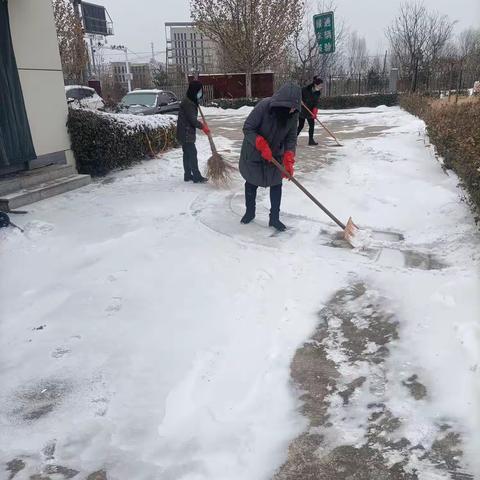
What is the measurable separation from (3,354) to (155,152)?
6.37m

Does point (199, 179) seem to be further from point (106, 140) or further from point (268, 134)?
point (268, 134)

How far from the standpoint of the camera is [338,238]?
4.77 m

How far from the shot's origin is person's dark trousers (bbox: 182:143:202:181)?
6.80 meters

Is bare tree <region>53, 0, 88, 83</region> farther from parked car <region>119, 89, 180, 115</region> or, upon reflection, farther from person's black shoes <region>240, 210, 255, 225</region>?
person's black shoes <region>240, 210, 255, 225</region>

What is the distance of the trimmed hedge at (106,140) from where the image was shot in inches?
279

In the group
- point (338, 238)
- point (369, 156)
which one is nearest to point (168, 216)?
point (338, 238)

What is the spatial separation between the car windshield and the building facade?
8434 millimetres

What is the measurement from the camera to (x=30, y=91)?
6309 millimetres

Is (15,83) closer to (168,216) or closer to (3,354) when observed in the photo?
(168,216)

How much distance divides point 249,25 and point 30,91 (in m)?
17.9

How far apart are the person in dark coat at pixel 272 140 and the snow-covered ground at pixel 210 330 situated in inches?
19.2

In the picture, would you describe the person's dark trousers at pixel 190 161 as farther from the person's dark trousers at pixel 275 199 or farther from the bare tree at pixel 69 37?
the bare tree at pixel 69 37

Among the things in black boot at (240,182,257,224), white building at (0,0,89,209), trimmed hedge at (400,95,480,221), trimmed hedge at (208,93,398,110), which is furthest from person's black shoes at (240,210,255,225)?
trimmed hedge at (208,93,398,110)

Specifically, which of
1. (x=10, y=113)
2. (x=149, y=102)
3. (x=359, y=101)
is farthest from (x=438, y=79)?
(x=10, y=113)
